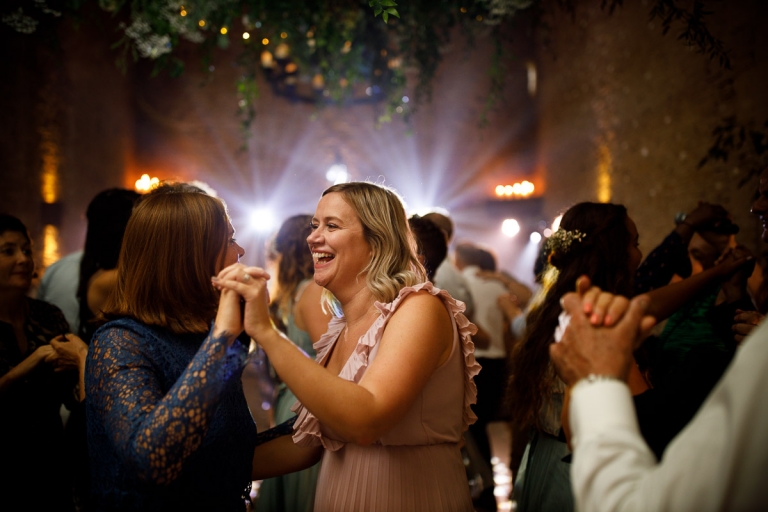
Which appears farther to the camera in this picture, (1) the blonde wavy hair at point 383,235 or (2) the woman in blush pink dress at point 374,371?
(1) the blonde wavy hair at point 383,235

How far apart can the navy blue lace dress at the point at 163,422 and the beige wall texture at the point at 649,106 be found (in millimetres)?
2997

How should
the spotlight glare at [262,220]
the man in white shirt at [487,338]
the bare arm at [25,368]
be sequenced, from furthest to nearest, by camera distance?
the spotlight glare at [262,220], the man in white shirt at [487,338], the bare arm at [25,368]

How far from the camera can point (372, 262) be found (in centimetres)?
184

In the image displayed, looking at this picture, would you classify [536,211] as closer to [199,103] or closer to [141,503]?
[199,103]

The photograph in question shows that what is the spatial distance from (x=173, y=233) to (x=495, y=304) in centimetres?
405

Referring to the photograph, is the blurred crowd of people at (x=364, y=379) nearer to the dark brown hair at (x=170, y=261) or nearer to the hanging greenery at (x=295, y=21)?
the dark brown hair at (x=170, y=261)

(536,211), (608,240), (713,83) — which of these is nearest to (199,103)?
(536,211)

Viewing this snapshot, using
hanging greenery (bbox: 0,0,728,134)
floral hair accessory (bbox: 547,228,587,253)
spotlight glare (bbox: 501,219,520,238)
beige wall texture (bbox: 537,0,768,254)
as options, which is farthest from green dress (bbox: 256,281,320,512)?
spotlight glare (bbox: 501,219,520,238)

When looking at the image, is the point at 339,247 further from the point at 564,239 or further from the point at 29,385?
the point at 29,385

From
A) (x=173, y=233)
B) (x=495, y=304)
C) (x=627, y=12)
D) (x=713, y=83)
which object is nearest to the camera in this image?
(x=173, y=233)

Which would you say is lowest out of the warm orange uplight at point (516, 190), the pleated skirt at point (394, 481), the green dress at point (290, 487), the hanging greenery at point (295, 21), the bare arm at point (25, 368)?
the green dress at point (290, 487)

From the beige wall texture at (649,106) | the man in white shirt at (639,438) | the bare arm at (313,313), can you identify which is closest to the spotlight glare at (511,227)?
the beige wall texture at (649,106)

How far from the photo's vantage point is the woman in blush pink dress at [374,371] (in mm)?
1370

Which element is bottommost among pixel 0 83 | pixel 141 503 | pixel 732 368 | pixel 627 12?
pixel 141 503
